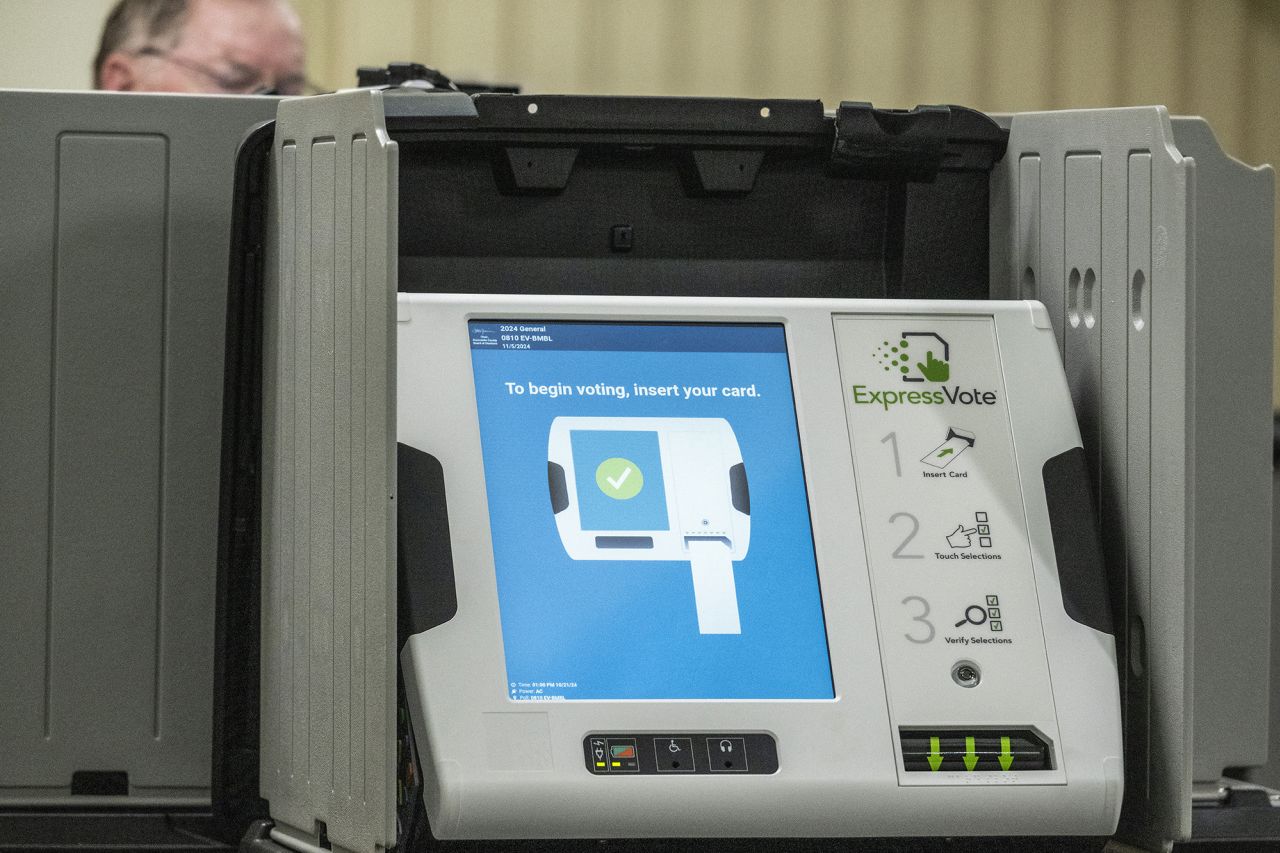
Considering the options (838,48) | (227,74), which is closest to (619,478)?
(227,74)

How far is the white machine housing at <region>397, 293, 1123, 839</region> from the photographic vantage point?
90 centimetres

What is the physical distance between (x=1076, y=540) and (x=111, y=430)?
27.7 inches

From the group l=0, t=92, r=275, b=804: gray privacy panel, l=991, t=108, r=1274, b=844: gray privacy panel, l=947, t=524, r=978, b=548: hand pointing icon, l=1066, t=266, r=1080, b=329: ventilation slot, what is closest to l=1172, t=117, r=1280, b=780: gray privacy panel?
l=991, t=108, r=1274, b=844: gray privacy panel

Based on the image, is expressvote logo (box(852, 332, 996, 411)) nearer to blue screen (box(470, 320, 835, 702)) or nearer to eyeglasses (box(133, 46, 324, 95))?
blue screen (box(470, 320, 835, 702))

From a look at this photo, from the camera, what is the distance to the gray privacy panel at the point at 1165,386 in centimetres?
95

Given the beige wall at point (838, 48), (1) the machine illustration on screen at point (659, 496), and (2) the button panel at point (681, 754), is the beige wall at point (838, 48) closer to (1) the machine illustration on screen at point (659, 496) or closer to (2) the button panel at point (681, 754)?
(1) the machine illustration on screen at point (659, 496)

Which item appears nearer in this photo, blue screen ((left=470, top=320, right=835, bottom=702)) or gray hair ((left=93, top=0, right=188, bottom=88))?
blue screen ((left=470, top=320, right=835, bottom=702))

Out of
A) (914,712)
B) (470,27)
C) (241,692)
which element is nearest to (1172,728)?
(914,712)

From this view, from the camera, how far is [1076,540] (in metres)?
1.00

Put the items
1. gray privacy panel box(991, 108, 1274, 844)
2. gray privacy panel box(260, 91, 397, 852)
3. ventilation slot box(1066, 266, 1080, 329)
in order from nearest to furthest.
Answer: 1. gray privacy panel box(260, 91, 397, 852)
2. gray privacy panel box(991, 108, 1274, 844)
3. ventilation slot box(1066, 266, 1080, 329)

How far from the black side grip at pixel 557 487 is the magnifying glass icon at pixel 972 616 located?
284mm

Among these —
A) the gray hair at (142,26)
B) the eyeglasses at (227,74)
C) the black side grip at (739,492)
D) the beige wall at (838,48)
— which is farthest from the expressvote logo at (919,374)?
the beige wall at (838,48)

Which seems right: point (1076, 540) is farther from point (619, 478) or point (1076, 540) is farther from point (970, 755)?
point (619, 478)

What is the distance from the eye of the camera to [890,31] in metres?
3.42
